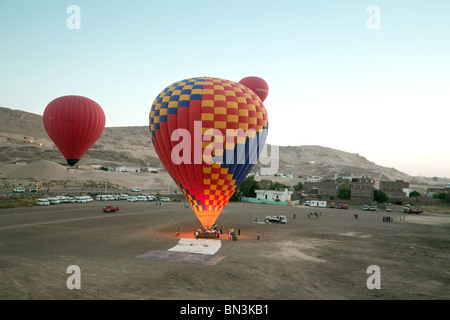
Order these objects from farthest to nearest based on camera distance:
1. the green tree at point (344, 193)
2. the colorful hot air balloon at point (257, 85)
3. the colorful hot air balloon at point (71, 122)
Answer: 1. the green tree at point (344, 193)
2. the colorful hot air balloon at point (257, 85)
3. the colorful hot air balloon at point (71, 122)

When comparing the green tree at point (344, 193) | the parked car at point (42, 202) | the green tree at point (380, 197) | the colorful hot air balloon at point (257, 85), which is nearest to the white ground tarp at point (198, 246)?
the colorful hot air balloon at point (257, 85)

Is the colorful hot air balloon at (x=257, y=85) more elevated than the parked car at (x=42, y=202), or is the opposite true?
the colorful hot air balloon at (x=257, y=85)

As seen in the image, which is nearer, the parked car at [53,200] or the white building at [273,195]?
the parked car at [53,200]

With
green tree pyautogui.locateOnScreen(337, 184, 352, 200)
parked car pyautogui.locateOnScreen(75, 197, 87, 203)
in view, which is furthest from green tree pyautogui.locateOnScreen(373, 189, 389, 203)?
parked car pyautogui.locateOnScreen(75, 197, 87, 203)

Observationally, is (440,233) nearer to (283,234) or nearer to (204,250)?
(283,234)

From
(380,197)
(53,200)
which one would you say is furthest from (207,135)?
(380,197)

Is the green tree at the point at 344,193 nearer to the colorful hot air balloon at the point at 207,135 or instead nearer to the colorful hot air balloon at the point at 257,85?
the colorful hot air balloon at the point at 257,85
